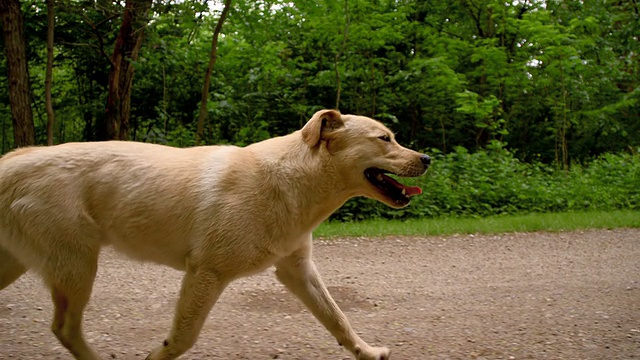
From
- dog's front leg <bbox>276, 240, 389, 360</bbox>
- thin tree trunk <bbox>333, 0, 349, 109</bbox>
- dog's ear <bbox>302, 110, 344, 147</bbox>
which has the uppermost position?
thin tree trunk <bbox>333, 0, 349, 109</bbox>

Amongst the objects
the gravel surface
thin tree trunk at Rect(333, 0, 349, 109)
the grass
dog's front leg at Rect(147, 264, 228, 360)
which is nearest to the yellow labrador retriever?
dog's front leg at Rect(147, 264, 228, 360)

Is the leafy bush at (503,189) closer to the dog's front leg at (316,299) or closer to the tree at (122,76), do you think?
the tree at (122,76)

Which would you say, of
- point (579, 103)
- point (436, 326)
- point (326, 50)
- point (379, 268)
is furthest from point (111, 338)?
point (579, 103)

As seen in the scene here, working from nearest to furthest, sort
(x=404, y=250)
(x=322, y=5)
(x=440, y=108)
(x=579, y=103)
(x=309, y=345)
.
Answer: (x=309, y=345) < (x=404, y=250) < (x=322, y=5) < (x=440, y=108) < (x=579, y=103)

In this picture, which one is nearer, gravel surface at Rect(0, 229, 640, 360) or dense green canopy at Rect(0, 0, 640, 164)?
gravel surface at Rect(0, 229, 640, 360)

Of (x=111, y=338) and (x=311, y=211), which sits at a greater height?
(x=311, y=211)

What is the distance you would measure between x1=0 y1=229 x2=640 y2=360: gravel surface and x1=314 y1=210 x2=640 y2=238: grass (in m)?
1.23

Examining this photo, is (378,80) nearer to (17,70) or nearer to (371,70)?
(371,70)

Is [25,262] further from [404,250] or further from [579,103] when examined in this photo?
[579,103]

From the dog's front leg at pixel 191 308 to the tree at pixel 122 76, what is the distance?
960cm

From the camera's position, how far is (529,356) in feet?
14.3

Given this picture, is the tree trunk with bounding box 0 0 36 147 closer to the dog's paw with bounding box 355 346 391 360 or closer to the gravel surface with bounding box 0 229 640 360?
the gravel surface with bounding box 0 229 640 360

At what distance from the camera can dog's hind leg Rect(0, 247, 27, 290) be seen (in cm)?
404

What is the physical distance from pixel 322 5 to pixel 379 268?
26.0ft
